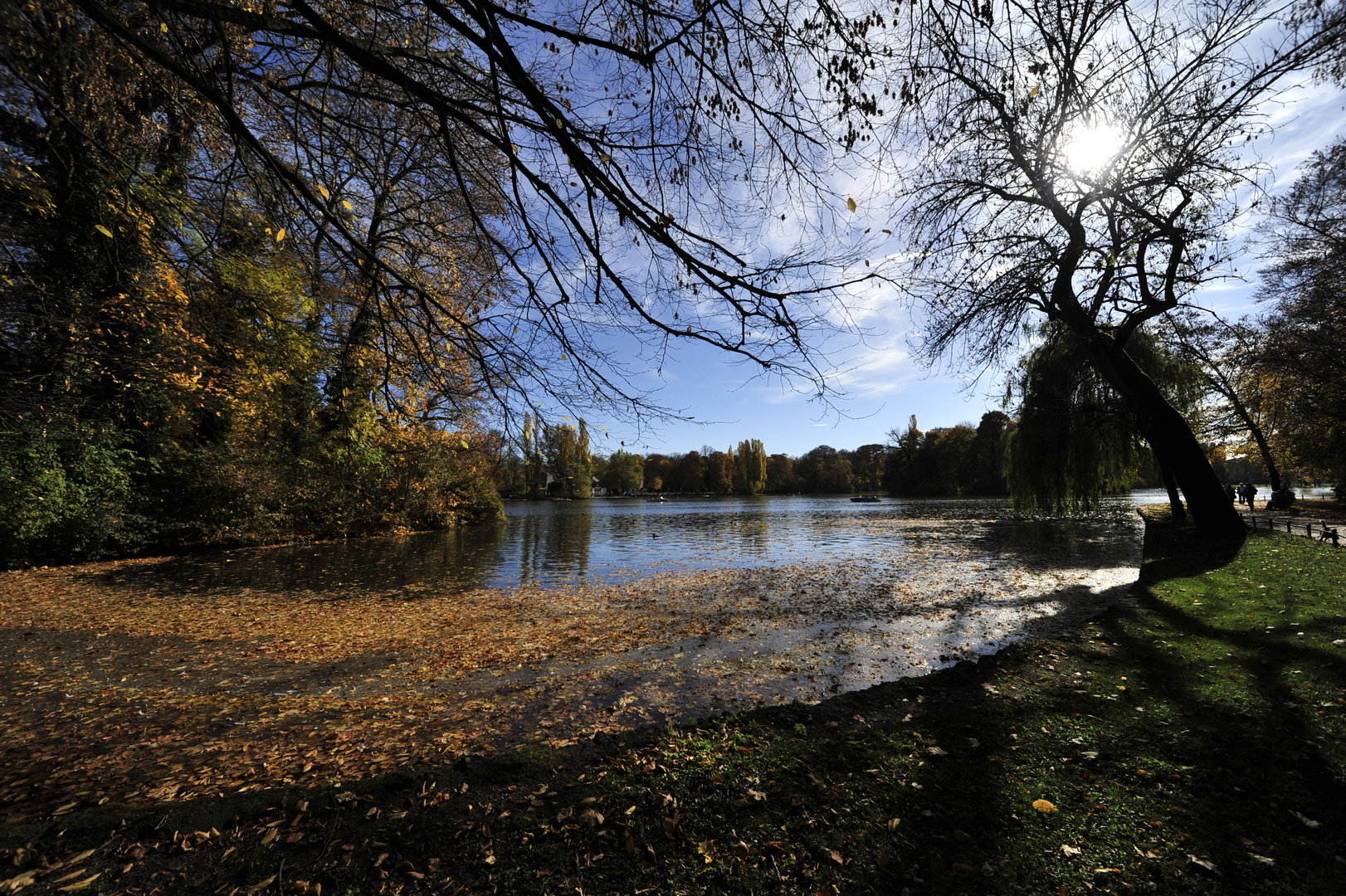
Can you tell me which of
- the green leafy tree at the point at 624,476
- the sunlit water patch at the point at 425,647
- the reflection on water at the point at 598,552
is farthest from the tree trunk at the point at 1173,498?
the green leafy tree at the point at 624,476

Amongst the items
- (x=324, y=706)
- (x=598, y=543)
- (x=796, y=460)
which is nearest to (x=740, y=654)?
(x=324, y=706)

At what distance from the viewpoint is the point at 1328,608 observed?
6383 mm

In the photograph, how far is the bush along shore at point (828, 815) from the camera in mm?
2564

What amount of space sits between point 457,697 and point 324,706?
4.21ft

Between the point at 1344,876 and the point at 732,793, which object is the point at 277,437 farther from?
the point at 1344,876

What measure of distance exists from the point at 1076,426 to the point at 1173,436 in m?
4.29

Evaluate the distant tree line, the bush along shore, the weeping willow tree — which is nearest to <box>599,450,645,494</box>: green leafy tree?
the distant tree line

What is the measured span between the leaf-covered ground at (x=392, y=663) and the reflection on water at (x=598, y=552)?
1.24 metres

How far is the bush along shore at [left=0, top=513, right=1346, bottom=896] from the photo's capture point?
2564 millimetres

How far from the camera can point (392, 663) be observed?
22.2ft

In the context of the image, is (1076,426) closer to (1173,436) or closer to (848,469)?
(1173,436)

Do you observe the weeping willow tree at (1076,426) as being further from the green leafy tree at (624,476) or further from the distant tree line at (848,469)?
the green leafy tree at (624,476)

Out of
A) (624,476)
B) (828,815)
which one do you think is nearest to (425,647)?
(828,815)

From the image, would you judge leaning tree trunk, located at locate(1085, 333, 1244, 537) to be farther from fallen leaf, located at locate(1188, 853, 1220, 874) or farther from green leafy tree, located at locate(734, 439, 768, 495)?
green leafy tree, located at locate(734, 439, 768, 495)
